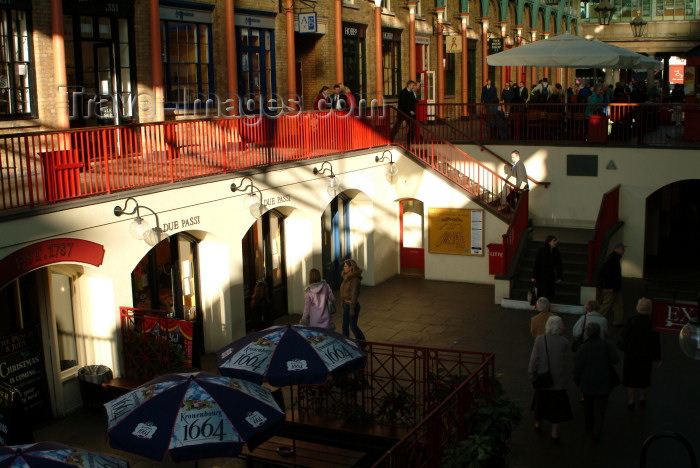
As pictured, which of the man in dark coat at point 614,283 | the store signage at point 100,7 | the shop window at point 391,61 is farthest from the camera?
the shop window at point 391,61

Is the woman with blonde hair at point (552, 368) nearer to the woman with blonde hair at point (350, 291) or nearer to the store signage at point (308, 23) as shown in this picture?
the woman with blonde hair at point (350, 291)

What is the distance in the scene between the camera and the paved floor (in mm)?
10938

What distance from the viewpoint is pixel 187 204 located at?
552 inches

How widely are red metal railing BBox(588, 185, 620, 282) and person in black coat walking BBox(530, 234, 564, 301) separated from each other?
1.22m

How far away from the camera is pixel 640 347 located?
Answer: 11.8m

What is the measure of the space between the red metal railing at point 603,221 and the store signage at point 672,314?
10513mm

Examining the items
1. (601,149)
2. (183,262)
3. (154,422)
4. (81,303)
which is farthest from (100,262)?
(601,149)

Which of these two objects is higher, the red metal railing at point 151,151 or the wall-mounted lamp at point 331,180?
the red metal railing at point 151,151

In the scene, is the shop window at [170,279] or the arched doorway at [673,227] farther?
the arched doorway at [673,227]

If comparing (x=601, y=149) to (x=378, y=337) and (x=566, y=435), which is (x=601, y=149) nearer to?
(x=378, y=337)

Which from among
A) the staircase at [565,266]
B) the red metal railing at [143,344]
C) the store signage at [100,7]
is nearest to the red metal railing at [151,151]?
the red metal railing at [143,344]

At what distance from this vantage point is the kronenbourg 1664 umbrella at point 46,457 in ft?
20.8

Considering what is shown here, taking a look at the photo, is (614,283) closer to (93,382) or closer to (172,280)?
(172,280)

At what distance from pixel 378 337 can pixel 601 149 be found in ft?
27.7
